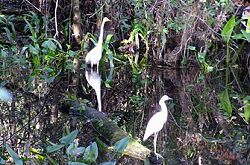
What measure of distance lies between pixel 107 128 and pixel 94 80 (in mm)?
735

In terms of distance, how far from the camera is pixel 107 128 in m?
1.52

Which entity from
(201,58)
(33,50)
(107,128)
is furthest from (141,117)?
(201,58)

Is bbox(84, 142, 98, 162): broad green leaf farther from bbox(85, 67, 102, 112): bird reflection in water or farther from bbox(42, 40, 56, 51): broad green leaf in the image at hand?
bbox(42, 40, 56, 51): broad green leaf

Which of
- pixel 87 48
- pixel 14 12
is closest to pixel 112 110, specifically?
pixel 87 48

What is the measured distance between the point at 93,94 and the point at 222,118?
0.60 metres

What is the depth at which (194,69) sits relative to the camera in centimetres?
273

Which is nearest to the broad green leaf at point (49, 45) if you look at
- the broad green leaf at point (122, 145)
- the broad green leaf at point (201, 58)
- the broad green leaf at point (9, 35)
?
the broad green leaf at point (9, 35)

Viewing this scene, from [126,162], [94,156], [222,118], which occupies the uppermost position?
[94,156]

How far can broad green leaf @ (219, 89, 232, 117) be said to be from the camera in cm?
203

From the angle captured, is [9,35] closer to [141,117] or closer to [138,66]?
[138,66]

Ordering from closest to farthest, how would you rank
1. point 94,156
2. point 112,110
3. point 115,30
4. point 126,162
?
point 94,156 < point 126,162 < point 112,110 < point 115,30

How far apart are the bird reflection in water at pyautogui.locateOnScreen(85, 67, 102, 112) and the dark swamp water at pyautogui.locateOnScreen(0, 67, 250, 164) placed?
2 cm

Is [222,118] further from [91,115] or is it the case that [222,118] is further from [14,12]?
[14,12]

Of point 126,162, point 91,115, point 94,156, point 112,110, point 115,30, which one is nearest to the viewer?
point 94,156
